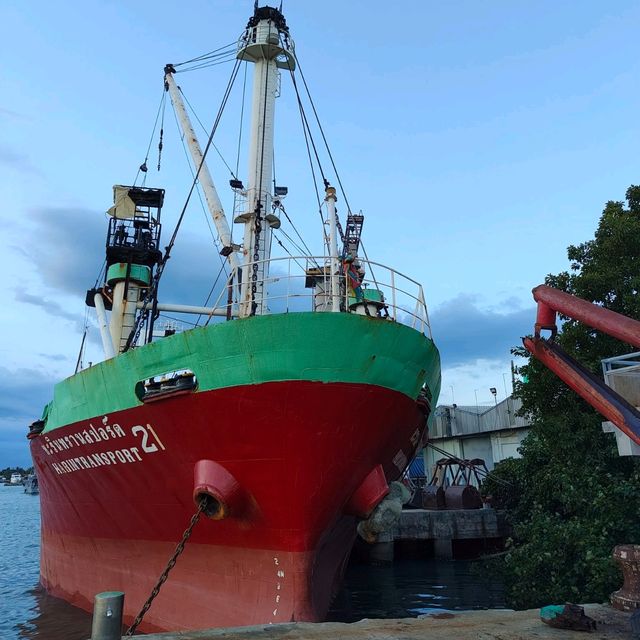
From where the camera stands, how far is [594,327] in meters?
8.31

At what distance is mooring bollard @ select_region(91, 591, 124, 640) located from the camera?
189 inches

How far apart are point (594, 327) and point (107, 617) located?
757 cm

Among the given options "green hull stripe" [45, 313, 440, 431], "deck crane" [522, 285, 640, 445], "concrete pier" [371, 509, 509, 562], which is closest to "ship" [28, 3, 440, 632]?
"green hull stripe" [45, 313, 440, 431]

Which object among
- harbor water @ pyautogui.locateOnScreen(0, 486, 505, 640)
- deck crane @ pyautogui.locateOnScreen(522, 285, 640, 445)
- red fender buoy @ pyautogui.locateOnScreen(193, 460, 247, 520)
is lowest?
harbor water @ pyautogui.locateOnScreen(0, 486, 505, 640)

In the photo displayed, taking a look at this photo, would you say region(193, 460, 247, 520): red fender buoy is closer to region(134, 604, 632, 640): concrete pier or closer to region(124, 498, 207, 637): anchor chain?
region(124, 498, 207, 637): anchor chain

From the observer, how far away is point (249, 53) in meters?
14.6

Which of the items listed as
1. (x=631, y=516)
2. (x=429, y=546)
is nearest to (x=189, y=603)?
(x=631, y=516)

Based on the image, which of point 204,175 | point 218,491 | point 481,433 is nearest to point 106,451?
point 218,491

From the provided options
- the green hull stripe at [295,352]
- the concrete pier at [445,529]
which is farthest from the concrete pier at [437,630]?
the concrete pier at [445,529]

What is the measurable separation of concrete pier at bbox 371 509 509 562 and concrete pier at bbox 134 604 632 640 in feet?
50.4

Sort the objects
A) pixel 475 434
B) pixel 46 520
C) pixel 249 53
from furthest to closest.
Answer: pixel 475 434 → pixel 46 520 → pixel 249 53

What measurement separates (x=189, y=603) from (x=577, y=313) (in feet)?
28.2

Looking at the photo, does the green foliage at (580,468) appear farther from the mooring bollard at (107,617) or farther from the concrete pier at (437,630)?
the mooring bollard at (107,617)

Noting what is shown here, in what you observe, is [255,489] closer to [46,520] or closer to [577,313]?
[577,313]
